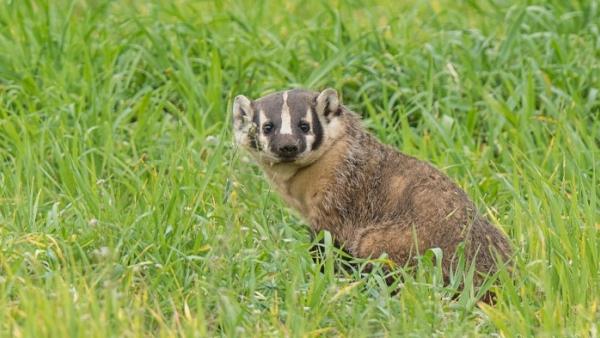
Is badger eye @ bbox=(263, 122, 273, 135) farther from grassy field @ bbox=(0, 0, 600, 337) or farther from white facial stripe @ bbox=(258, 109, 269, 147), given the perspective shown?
grassy field @ bbox=(0, 0, 600, 337)

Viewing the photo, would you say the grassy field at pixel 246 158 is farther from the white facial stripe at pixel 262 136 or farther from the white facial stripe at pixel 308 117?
the white facial stripe at pixel 308 117

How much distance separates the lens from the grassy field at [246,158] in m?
5.62

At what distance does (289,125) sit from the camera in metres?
6.82

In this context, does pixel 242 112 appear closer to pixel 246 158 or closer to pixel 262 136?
pixel 262 136

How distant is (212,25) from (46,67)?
4.09ft

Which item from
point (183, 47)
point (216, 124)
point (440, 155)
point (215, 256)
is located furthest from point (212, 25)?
point (215, 256)

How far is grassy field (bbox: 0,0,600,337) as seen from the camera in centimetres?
562

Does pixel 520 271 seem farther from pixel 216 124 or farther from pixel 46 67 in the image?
pixel 46 67

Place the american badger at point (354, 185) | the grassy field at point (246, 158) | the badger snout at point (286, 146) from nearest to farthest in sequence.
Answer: the grassy field at point (246, 158)
the american badger at point (354, 185)
the badger snout at point (286, 146)

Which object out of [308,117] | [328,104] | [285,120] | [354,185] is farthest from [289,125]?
[354,185]

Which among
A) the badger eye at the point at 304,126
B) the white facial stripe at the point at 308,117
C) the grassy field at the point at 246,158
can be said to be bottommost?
the grassy field at the point at 246,158

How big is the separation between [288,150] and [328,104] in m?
0.41

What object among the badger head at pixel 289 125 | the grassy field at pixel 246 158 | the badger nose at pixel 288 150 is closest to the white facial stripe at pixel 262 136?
the badger head at pixel 289 125

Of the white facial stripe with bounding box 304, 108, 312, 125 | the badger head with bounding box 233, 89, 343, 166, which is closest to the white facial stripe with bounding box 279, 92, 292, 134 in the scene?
the badger head with bounding box 233, 89, 343, 166
